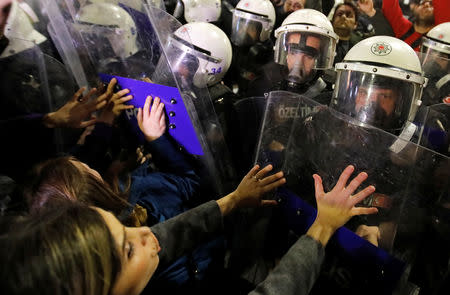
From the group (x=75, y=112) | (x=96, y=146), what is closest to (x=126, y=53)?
(x=75, y=112)

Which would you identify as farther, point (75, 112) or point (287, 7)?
point (287, 7)

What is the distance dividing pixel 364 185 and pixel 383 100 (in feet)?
2.27

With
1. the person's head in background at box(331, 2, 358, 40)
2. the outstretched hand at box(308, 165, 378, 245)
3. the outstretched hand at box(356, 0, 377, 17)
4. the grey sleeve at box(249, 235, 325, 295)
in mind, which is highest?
the outstretched hand at box(356, 0, 377, 17)

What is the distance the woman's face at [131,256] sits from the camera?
71 cm

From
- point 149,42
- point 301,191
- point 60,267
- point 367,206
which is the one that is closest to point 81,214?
point 60,267

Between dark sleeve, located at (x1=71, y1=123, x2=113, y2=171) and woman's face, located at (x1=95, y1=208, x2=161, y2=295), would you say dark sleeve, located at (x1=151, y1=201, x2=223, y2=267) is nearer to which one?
woman's face, located at (x1=95, y1=208, x2=161, y2=295)

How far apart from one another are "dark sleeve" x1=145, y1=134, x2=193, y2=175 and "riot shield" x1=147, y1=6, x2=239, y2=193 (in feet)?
0.42

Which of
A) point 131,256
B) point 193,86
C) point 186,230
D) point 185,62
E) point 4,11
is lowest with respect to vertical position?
point 186,230

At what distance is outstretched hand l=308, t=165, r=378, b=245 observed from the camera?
0.99 metres

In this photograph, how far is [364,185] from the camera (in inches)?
41.2

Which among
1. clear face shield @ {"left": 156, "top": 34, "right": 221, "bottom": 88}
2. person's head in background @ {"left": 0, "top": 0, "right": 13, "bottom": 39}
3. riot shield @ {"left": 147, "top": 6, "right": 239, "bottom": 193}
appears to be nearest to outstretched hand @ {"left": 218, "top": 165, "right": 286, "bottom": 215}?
riot shield @ {"left": 147, "top": 6, "right": 239, "bottom": 193}

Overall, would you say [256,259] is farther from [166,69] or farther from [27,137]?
[27,137]

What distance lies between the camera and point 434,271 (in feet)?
3.19

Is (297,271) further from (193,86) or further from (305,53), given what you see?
(305,53)
